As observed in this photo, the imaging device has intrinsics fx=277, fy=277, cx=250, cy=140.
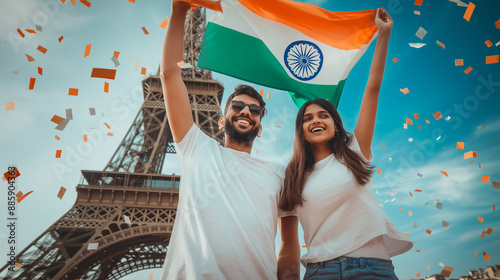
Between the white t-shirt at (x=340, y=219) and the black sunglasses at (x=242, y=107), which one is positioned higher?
the black sunglasses at (x=242, y=107)

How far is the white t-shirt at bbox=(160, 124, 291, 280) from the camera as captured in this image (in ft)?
6.07

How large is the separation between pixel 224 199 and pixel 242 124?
2.94 feet

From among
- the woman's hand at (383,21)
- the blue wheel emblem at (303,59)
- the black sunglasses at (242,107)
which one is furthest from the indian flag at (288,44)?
the black sunglasses at (242,107)

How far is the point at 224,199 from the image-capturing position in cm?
207

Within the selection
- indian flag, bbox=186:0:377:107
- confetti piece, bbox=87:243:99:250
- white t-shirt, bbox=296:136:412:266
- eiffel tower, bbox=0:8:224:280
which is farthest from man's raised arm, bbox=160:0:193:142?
confetti piece, bbox=87:243:99:250

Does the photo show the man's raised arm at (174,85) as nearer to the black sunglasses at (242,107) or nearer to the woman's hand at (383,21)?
the black sunglasses at (242,107)

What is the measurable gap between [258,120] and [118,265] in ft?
75.7

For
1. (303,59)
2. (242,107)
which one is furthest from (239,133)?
(303,59)

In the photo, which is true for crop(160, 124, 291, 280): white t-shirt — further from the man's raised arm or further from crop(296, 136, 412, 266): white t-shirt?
crop(296, 136, 412, 266): white t-shirt

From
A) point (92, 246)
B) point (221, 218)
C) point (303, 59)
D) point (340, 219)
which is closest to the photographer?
point (221, 218)

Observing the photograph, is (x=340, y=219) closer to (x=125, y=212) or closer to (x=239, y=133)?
(x=239, y=133)

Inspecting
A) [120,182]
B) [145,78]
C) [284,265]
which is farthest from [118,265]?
[284,265]

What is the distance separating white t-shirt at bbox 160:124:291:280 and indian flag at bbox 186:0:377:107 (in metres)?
1.62

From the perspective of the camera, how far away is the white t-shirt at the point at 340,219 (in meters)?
2.00
